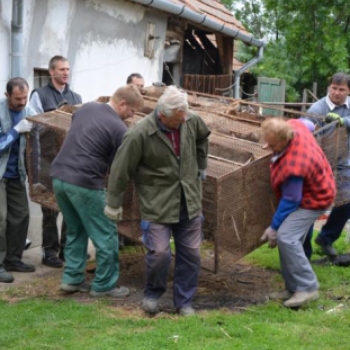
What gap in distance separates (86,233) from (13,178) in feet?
3.61

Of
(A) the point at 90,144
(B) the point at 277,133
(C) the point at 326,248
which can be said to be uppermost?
(B) the point at 277,133

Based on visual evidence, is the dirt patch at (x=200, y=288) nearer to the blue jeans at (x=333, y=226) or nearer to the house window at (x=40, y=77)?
the blue jeans at (x=333, y=226)

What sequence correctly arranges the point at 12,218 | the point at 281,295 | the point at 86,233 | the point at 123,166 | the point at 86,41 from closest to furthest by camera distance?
the point at 123,166, the point at 281,295, the point at 86,233, the point at 12,218, the point at 86,41

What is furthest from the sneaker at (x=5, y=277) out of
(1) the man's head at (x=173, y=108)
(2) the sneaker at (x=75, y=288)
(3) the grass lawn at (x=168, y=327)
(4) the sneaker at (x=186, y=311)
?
(1) the man's head at (x=173, y=108)

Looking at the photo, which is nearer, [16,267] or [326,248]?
[16,267]

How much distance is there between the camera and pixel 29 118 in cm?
686

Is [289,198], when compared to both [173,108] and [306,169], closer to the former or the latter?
[306,169]

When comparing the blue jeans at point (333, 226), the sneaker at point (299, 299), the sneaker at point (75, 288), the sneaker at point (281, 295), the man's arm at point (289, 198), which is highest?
the man's arm at point (289, 198)

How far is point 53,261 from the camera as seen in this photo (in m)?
7.61

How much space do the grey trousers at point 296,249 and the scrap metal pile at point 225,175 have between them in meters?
0.29

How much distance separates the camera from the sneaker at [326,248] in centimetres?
769

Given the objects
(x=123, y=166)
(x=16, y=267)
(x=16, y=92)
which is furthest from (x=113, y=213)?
(x=16, y=267)

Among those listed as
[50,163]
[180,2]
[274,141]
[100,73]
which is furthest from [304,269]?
[180,2]

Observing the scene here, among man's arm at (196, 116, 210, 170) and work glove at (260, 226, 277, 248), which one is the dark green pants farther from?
work glove at (260, 226, 277, 248)
